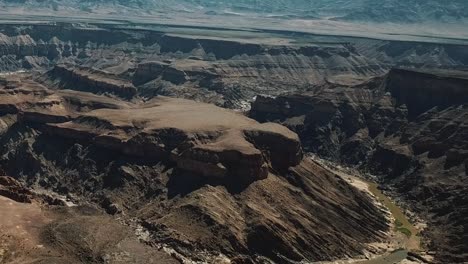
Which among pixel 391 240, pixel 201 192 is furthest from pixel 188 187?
pixel 391 240

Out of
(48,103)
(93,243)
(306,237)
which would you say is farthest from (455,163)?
(48,103)

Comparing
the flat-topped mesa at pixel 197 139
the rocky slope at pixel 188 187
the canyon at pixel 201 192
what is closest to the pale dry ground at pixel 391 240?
the canyon at pixel 201 192

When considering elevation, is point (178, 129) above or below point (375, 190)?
above

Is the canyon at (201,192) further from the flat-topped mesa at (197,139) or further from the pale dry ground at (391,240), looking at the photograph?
the pale dry ground at (391,240)

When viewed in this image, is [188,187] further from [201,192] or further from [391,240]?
[391,240]

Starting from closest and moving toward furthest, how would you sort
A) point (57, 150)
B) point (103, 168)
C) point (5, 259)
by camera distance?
1. point (5, 259)
2. point (103, 168)
3. point (57, 150)

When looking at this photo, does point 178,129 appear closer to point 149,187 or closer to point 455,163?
point 149,187
